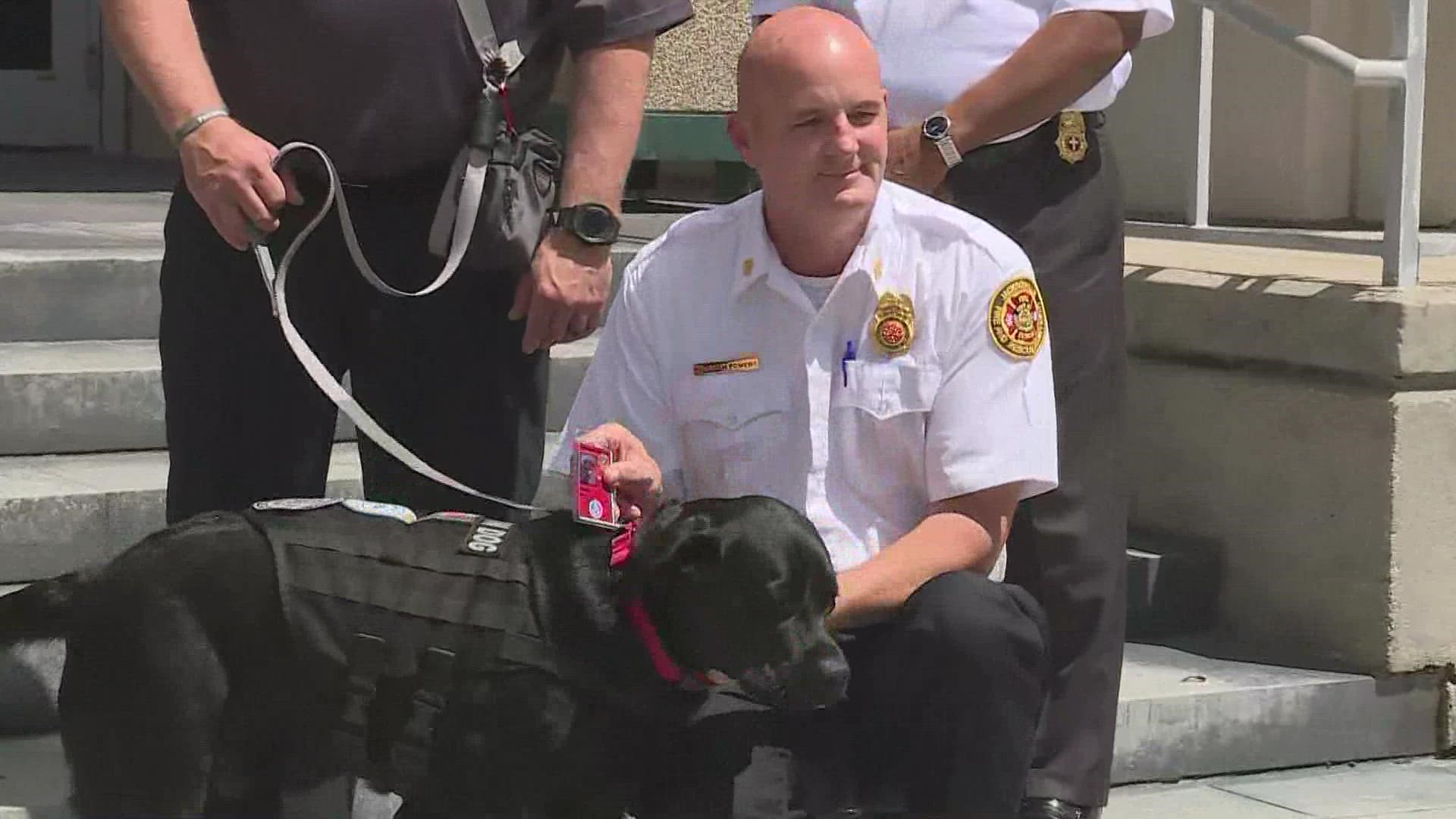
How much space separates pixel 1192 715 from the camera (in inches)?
168

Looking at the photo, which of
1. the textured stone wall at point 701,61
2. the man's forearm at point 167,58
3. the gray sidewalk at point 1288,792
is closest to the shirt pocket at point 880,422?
the man's forearm at point 167,58

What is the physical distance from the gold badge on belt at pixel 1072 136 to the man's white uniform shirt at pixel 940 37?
3cm

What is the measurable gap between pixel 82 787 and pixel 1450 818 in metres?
2.38

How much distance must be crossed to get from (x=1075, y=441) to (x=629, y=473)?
970 mm

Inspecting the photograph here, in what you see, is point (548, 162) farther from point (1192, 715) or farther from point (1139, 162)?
point (1139, 162)

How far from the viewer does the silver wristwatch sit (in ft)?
11.0

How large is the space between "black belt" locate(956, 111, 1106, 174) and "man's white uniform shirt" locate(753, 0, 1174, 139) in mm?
65

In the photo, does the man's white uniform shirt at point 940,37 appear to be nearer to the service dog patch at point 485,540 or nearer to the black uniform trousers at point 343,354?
the black uniform trousers at point 343,354

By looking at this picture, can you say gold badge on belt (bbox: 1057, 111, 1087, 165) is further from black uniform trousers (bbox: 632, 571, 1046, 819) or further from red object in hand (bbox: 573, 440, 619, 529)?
red object in hand (bbox: 573, 440, 619, 529)

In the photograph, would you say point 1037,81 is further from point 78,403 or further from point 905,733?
point 78,403

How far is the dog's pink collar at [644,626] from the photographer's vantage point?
278 centimetres

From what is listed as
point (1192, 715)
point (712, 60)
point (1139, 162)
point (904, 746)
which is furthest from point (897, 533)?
point (712, 60)

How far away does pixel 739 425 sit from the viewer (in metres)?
3.09

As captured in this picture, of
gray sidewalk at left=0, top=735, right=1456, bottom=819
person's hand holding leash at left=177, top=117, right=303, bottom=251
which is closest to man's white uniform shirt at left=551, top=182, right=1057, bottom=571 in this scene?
person's hand holding leash at left=177, top=117, right=303, bottom=251
